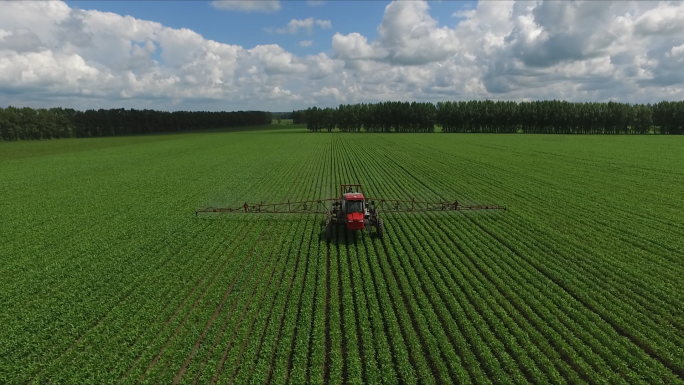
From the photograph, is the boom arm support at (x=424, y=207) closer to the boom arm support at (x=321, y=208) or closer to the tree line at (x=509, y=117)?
the boom arm support at (x=321, y=208)

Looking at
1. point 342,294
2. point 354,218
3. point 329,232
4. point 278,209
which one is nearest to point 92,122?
point 278,209

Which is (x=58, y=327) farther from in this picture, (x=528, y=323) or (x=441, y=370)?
(x=528, y=323)

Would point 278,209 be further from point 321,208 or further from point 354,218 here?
point 354,218

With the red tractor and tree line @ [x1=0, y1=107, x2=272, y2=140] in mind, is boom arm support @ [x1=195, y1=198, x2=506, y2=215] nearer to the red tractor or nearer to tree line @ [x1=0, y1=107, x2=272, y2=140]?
the red tractor

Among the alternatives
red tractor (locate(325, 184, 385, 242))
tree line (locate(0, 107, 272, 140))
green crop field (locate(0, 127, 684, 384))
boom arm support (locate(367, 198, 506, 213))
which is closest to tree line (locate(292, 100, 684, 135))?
tree line (locate(0, 107, 272, 140))

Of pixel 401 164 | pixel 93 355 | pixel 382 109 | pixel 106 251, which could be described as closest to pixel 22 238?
pixel 106 251
